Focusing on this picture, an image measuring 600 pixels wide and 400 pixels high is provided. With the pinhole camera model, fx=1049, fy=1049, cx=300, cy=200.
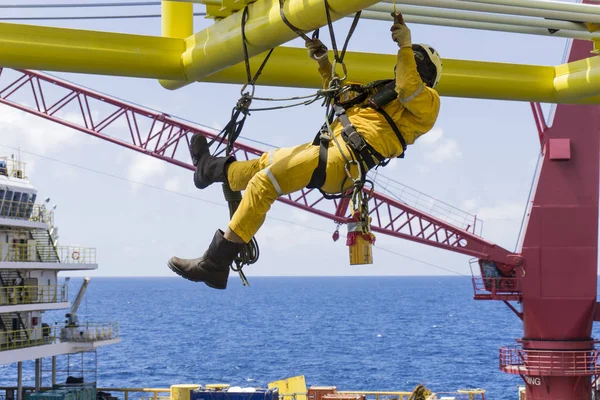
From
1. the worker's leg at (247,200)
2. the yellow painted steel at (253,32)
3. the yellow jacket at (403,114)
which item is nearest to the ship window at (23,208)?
the yellow painted steel at (253,32)

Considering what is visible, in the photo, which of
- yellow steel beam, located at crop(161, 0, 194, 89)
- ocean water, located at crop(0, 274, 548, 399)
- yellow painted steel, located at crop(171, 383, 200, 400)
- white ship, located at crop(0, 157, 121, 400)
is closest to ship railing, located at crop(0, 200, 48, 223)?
white ship, located at crop(0, 157, 121, 400)

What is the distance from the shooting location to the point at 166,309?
491 feet

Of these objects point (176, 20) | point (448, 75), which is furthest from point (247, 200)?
point (448, 75)

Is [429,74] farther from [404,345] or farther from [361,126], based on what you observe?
[404,345]

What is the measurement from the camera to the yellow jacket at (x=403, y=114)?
235 inches

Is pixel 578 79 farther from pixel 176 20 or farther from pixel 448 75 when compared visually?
pixel 176 20

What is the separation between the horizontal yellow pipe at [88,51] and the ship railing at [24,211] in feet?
66.0

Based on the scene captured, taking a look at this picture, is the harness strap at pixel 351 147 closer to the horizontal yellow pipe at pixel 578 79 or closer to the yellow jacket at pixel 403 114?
the yellow jacket at pixel 403 114

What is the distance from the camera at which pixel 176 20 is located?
868cm

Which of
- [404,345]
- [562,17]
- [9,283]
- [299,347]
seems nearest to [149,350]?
[299,347]

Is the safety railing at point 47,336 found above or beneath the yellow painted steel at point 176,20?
beneath

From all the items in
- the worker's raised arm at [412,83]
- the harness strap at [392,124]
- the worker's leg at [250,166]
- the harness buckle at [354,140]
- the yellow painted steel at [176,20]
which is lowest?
the worker's leg at [250,166]

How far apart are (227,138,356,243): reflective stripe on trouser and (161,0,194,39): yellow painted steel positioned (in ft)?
9.56

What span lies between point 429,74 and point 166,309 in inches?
5739
